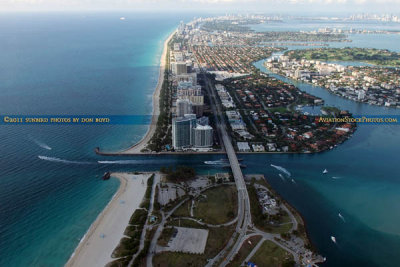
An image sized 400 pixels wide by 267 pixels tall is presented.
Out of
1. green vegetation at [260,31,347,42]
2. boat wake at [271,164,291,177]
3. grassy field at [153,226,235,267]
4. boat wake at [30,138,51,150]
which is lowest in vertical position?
grassy field at [153,226,235,267]

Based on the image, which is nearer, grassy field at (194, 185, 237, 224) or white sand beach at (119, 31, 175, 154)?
grassy field at (194, 185, 237, 224)

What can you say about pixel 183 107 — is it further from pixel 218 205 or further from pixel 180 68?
pixel 180 68

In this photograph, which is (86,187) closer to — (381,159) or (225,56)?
(381,159)

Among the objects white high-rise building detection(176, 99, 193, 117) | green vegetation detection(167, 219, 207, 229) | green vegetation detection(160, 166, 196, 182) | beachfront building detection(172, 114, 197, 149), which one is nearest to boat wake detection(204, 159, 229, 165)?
green vegetation detection(160, 166, 196, 182)

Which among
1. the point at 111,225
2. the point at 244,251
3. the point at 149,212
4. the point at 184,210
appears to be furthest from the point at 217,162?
the point at 111,225

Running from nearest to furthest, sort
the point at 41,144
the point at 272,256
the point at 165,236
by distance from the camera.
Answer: the point at 272,256
the point at 165,236
the point at 41,144

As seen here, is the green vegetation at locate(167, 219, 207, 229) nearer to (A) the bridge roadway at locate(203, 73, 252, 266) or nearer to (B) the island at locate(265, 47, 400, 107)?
(A) the bridge roadway at locate(203, 73, 252, 266)

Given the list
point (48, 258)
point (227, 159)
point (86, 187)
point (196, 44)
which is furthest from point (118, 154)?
point (196, 44)
